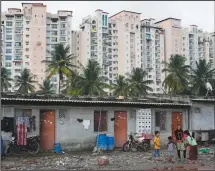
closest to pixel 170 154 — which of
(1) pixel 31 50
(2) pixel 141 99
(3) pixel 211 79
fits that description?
(2) pixel 141 99

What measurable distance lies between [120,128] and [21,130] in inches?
228

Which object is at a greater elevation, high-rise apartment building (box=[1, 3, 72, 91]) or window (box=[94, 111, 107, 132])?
high-rise apartment building (box=[1, 3, 72, 91])

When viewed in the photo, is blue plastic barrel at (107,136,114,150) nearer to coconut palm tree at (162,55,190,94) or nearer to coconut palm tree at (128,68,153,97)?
coconut palm tree at (162,55,190,94)

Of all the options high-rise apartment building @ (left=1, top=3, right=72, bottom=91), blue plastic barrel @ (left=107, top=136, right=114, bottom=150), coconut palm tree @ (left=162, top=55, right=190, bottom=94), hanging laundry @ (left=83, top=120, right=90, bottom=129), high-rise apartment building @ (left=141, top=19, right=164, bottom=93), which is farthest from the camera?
high-rise apartment building @ (left=141, top=19, right=164, bottom=93)

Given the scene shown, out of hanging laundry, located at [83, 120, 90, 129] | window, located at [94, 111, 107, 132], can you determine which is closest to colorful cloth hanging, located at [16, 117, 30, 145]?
hanging laundry, located at [83, 120, 90, 129]

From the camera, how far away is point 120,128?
66.7 ft

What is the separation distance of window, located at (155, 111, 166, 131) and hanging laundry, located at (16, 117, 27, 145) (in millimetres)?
8160

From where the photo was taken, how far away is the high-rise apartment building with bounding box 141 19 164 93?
94500 millimetres

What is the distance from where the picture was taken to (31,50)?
3278 inches

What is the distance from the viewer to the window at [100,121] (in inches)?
774

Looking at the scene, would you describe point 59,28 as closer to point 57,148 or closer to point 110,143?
point 110,143

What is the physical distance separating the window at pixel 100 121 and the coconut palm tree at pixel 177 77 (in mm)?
25671

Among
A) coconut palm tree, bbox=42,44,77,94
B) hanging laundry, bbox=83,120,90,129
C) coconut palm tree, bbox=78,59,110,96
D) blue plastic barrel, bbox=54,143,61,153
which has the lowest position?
blue plastic barrel, bbox=54,143,61,153

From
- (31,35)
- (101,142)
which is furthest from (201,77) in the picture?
(31,35)
